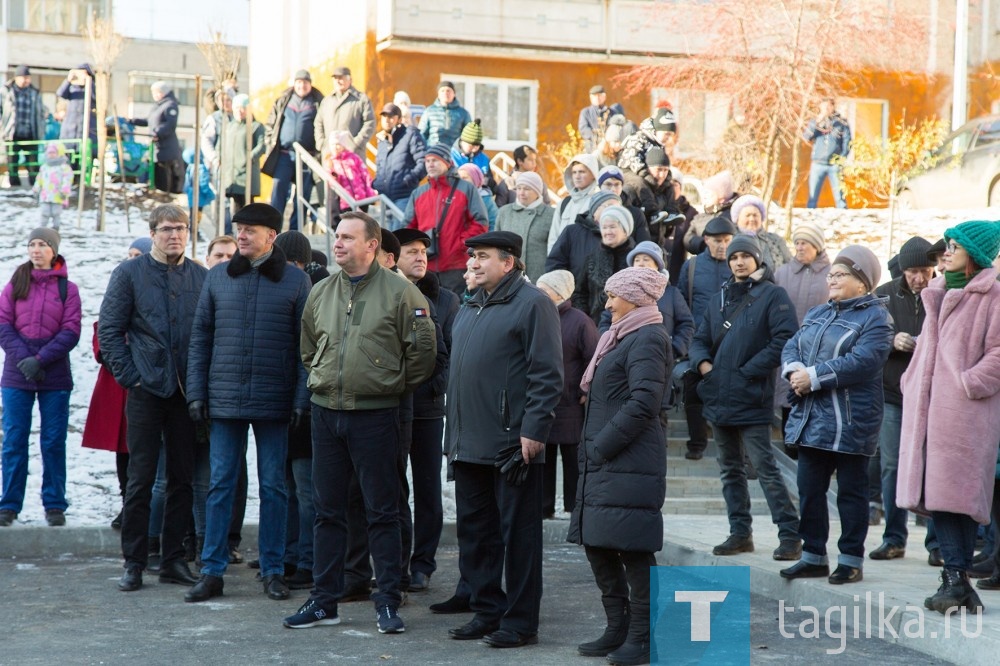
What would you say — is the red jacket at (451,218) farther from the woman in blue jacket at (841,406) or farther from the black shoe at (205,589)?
the black shoe at (205,589)

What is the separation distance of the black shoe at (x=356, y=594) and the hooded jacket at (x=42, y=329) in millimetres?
3245

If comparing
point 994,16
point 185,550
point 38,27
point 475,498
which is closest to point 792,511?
point 475,498

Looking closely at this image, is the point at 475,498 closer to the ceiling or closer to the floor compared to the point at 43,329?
closer to the floor

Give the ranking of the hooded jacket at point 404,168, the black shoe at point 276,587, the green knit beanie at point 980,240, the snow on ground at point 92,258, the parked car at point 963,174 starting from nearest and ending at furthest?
1. the green knit beanie at point 980,240
2. the black shoe at point 276,587
3. the snow on ground at point 92,258
4. the hooded jacket at point 404,168
5. the parked car at point 963,174

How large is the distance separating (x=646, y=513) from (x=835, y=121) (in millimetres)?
17043

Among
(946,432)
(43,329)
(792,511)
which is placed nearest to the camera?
(946,432)

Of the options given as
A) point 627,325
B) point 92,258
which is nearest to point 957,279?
point 627,325

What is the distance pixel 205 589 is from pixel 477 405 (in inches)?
81.4

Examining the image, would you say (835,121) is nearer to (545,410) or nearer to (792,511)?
(792,511)

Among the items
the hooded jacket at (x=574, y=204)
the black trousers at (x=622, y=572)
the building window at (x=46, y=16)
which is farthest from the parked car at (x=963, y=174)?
the building window at (x=46, y=16)

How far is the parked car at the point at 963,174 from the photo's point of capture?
70.4 ft

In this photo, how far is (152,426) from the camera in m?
8.27

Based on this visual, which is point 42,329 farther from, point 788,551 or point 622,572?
point 788,551

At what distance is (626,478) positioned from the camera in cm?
651
